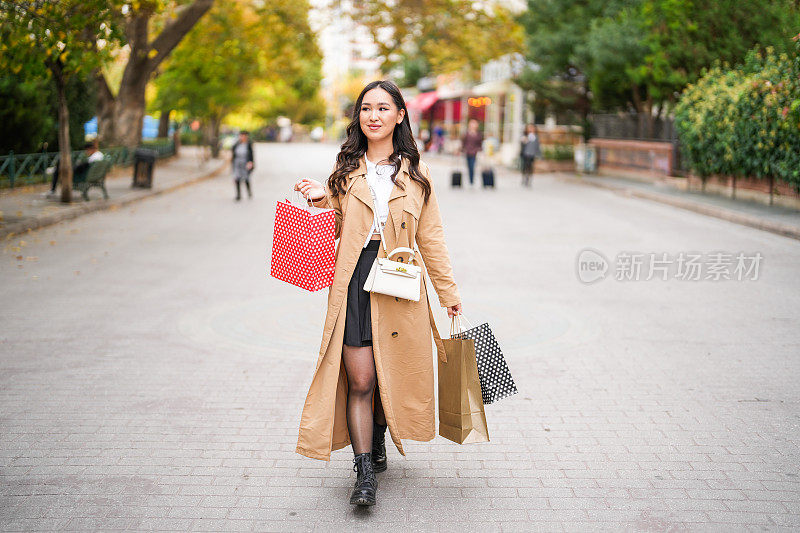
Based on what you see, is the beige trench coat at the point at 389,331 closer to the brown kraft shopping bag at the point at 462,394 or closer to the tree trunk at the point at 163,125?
the brown kraft shopping bag at the point at 462,394

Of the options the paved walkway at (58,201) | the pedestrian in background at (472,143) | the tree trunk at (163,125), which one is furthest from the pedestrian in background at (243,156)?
the tree trunk at (163,125)

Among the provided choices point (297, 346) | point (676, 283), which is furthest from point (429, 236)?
point (676, 283)

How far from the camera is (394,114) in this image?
3.88 m

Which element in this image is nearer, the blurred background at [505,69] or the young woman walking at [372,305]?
the young woman walking at [372,305]

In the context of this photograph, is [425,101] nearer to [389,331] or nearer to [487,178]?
[487,178]

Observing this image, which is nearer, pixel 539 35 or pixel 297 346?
pixel 297 346

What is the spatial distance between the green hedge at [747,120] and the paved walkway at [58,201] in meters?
12.8

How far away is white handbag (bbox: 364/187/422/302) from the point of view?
12.3 ft

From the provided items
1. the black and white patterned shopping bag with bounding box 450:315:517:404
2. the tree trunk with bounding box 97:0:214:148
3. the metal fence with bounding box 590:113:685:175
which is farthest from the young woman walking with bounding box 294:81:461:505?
the metal fence with bounding box 590:113:685:175

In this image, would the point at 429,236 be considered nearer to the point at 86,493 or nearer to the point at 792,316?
the point at 86,493

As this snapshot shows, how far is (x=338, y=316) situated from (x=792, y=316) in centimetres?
590

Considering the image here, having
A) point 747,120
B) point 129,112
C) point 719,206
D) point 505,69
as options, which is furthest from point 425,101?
point 719,206

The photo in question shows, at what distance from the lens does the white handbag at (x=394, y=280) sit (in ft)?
12.3

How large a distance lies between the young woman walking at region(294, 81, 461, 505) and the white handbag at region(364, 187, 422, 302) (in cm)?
10
